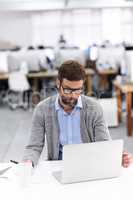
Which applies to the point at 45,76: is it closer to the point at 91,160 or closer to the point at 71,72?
the point at 71,72

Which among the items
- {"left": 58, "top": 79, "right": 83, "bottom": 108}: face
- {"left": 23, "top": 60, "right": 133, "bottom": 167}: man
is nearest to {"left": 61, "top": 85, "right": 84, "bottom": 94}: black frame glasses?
{"left": 58, "top": 79, "right": 83, "bottom": 108}: face

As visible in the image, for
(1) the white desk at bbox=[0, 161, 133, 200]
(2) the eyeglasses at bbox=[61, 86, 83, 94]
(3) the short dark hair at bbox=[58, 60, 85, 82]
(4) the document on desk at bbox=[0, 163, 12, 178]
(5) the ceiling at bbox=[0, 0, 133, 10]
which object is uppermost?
(5) the ceiling at bbox=[0, 0, 133, 10]

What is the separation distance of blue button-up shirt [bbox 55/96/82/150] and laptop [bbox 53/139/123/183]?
0.38 m

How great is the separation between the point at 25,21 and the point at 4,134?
7146 mm

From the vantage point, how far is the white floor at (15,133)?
4.61 m

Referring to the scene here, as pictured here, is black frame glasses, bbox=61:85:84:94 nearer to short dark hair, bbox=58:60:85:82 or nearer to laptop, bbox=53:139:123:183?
short dark hair, bbox=58:60:85:82

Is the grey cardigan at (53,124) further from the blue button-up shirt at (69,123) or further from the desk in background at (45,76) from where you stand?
the desk in background at (45,76)

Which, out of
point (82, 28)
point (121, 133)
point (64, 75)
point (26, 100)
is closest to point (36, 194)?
point (64, 75)

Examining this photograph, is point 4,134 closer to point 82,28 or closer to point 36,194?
point 36,194

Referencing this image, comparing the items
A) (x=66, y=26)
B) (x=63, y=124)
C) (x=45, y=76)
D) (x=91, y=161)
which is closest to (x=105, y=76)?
(x=45, y=76)

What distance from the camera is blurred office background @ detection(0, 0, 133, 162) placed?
5.56m

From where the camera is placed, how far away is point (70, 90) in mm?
2182

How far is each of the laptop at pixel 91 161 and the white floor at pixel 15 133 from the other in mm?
2344

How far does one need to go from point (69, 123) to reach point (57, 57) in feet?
17.2
